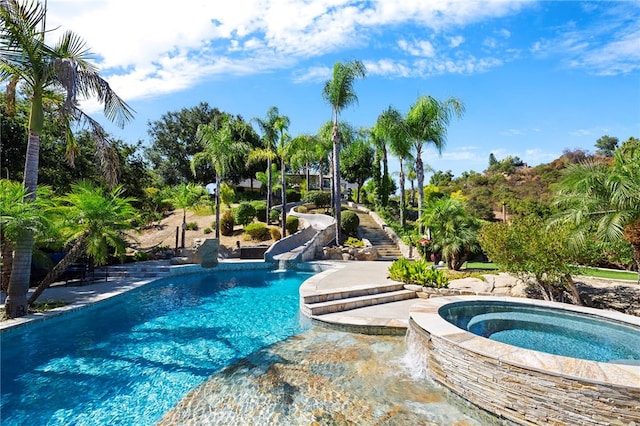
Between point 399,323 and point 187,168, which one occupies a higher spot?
point 187,168

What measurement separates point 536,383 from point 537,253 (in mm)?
5163

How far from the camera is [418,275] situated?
1061 cm

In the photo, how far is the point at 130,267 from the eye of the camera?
1577cm

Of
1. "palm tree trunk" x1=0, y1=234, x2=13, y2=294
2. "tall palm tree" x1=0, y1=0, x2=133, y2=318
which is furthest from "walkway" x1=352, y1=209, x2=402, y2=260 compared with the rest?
"palm tree trunk" x1=0, y1=234, x2=13, y2=294

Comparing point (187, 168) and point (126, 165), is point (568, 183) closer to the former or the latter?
point (126, 165)

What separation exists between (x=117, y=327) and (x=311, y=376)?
5.81m

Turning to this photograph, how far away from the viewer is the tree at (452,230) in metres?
13.1

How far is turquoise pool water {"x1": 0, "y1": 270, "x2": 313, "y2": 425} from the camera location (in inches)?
186

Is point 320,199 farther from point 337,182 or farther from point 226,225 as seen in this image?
point 226,225

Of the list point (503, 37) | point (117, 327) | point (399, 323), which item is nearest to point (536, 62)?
point (503, 37)

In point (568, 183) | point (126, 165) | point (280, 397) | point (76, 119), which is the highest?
point (126, 165)

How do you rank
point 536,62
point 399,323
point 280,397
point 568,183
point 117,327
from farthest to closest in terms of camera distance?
point 536,62
point 568,183
point 117,327
point 399,323
point 280,397

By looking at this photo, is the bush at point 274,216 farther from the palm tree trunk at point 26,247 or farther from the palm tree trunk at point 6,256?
the palm tree trunk at point 26,247

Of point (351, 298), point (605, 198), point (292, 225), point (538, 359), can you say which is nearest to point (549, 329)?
point (538, 359)
